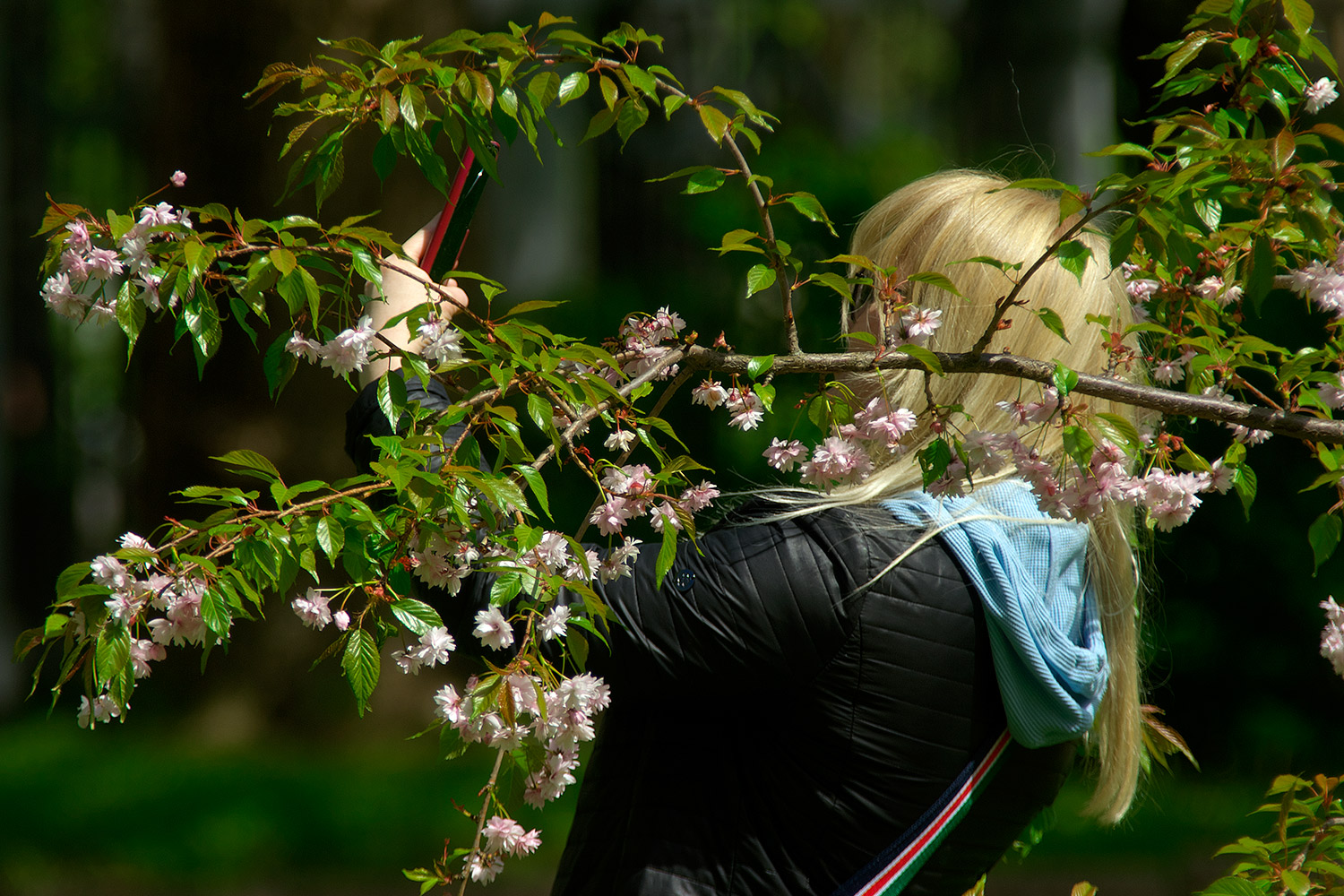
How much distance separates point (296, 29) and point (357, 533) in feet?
20.9

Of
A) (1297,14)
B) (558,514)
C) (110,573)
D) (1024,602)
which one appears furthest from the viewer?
(558,514)

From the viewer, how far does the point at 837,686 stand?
62.6 inches

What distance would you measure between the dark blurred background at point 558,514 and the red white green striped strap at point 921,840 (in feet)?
6.68

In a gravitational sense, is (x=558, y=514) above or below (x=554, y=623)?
below

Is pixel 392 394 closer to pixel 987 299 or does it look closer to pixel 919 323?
pixel 919 323

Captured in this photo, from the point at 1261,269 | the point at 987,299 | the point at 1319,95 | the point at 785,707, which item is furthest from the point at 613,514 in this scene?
the point at 1319,95

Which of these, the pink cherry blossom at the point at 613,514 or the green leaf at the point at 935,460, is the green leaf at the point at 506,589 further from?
the green leaf at the point at 935,460

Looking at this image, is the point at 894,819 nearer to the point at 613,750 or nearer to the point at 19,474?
the point at 613,750

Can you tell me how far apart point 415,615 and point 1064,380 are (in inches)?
29.5

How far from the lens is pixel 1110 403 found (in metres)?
1.91

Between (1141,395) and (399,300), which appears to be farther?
(399,300)

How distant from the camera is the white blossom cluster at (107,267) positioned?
4.32ft

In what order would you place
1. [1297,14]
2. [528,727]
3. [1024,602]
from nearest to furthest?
[528,727] < [1297,14] < [1024,602]

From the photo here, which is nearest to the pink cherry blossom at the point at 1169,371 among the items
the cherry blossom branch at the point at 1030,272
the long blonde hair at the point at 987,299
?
the long blonde hair at the point at 987,299
